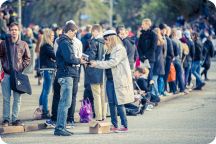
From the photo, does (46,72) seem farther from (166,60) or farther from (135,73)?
(166,60)

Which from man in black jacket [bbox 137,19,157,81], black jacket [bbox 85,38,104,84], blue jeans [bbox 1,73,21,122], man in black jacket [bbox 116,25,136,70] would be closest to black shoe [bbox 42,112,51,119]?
black jacket [bbox 85,38,104,84]

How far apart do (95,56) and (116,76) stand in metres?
1.37

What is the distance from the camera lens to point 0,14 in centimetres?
2375

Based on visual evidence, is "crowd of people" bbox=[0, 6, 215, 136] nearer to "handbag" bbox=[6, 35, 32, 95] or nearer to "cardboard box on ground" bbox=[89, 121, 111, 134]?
"handbag" bbox=[6, 35, 32, 95]

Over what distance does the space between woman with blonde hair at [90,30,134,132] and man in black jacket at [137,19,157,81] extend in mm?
5721

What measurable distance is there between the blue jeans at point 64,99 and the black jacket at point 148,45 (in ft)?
21.0

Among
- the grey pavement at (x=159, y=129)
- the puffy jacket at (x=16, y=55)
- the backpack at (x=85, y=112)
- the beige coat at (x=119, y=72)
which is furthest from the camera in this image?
the backpack at (x=85, y=112)

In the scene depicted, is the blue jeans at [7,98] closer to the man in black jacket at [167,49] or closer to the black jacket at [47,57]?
the black jacket at [47,57]

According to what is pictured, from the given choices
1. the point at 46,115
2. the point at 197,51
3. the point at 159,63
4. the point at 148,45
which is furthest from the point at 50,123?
the point at 197,51

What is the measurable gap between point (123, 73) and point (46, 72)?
97.2 inches

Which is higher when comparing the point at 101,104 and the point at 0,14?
the point at 0,14

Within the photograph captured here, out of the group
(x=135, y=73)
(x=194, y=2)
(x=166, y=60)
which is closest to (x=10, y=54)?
(x=135, y=73)

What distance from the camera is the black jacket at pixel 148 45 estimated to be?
68.2 feet

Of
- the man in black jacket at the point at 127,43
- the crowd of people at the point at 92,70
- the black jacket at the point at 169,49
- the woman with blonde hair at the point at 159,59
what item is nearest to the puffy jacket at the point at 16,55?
the crowd of people at the point at 92,70
